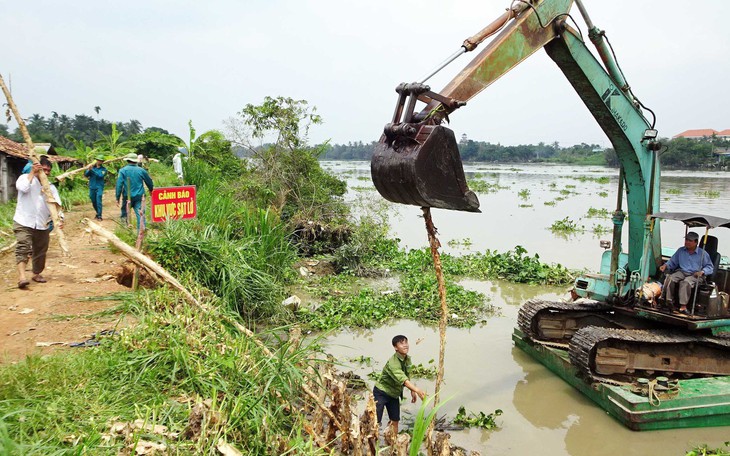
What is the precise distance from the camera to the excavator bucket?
14.1 ft

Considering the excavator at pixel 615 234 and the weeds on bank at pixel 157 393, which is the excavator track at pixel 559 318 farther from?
the weeds on bank at pixel 157 393

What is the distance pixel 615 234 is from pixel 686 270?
3.20ft

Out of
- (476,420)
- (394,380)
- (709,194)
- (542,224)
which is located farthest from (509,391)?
(709,194)

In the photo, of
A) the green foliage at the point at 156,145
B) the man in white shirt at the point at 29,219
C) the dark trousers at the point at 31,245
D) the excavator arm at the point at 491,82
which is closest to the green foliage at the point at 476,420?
the excavator arm at the point at 491,82

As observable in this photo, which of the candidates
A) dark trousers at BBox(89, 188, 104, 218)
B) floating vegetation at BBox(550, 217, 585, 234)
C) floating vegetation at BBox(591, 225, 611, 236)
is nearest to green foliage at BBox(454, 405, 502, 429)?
dark trousers at BBox(89, 188, 104, 218)

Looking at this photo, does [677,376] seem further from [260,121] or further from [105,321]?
[260,121]

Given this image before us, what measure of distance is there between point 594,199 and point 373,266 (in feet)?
77.8

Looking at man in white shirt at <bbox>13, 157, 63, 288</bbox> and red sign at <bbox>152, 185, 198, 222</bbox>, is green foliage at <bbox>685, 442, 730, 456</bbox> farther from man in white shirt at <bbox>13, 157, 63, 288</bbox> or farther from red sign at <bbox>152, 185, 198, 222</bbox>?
man in white shirt at <bbox>13, 157, 63, 288</bbox>

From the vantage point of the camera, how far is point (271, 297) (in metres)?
8.51

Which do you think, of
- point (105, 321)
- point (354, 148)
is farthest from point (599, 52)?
point (354, 148)

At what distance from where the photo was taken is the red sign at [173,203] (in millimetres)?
8078

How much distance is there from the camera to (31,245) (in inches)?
297

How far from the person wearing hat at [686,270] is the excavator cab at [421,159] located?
387cm

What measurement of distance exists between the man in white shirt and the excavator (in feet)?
17.4
